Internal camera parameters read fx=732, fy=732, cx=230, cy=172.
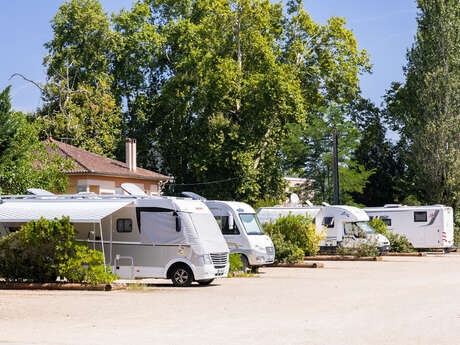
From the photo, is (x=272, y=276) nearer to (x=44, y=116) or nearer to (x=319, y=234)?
(x=319, y=234)

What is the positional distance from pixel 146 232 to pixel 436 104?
35.5 metres

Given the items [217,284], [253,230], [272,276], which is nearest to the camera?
[217,284]

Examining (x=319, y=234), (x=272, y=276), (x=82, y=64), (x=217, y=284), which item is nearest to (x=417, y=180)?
(x=319, y=234)

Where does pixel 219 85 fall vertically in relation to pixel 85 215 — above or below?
above

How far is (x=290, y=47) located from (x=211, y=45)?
5.85 meters

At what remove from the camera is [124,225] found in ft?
67.3

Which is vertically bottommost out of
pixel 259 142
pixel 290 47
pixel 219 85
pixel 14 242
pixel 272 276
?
pixel 272 276

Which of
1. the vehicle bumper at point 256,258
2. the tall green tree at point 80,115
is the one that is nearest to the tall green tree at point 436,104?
the tall green tree at point 80,115

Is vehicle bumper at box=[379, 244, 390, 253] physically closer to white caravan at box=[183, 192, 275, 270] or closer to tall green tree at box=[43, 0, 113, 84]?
white caravan at box=[183, 192, 275, 270]

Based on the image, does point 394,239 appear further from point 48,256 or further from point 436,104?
point 48,256

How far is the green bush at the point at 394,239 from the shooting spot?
37.9 meters

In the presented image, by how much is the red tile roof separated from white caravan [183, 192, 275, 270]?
1499 centimetres

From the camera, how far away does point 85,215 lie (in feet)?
62.7

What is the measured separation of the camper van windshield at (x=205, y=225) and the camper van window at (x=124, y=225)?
177cm
